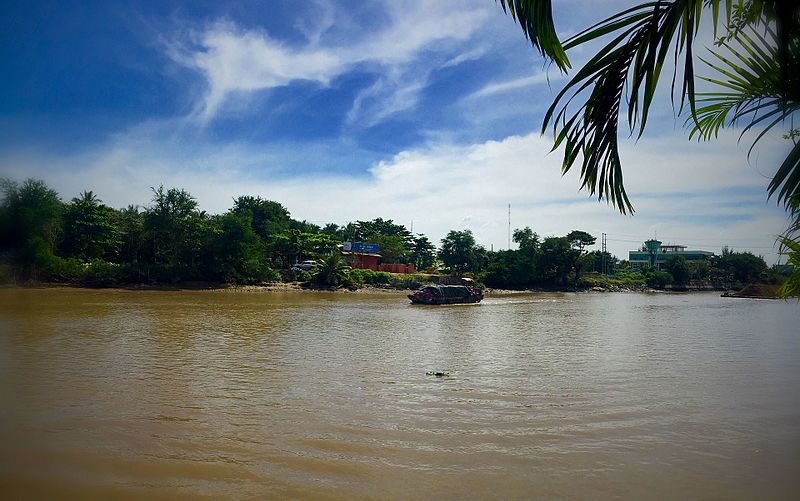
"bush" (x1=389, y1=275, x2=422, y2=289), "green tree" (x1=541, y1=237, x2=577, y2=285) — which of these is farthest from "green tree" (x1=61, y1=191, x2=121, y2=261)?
"green tree" (x1=541, y1=237, x2=577, y2=285)

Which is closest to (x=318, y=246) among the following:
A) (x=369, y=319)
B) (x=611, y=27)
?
(x=369, y=319)

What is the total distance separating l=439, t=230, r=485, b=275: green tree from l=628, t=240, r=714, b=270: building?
51.1 meters

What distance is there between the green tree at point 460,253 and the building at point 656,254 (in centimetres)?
5107

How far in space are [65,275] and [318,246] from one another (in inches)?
848

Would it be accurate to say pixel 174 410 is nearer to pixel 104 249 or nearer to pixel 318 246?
pixel 104 249

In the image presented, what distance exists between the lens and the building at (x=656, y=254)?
3748 inches

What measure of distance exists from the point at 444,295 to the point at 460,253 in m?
28.9

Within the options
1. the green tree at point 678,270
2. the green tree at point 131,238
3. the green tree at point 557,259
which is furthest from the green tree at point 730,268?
the green tree at point 131,238

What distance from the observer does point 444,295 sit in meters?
32.0

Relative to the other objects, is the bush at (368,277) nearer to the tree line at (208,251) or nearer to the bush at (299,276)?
the tree line at (208,251)

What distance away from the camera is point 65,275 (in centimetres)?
2928

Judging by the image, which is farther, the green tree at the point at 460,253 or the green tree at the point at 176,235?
the green tree at the point at 460,253

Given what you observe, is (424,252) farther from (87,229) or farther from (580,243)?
(87,229)

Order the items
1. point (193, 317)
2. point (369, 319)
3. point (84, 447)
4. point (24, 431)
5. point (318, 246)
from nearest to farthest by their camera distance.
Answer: point (84, 447), point (24, 431), point (193, 317), point (369, 319), point (318, 246)
